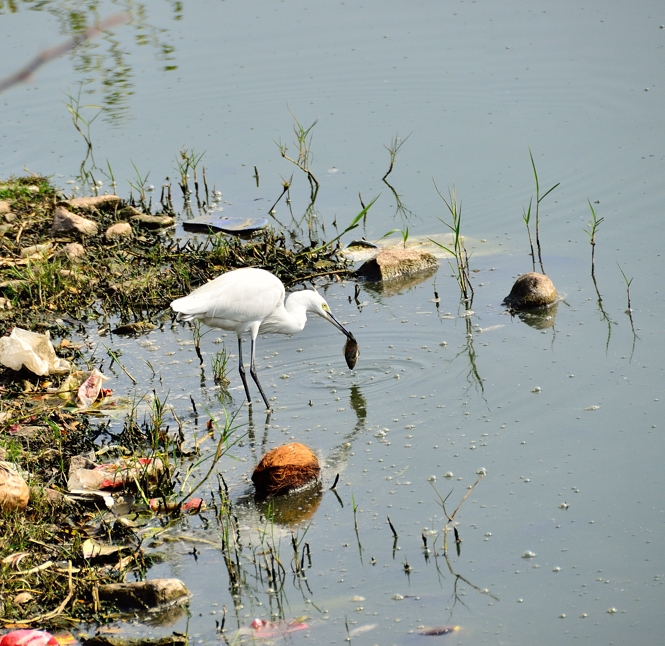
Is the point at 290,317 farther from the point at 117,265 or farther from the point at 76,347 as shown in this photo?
the point at 117,265

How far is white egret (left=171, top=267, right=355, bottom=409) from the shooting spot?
5.66m

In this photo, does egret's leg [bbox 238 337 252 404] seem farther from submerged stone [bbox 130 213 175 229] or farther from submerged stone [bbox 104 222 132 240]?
submerged stone [bbox 130 213 175 229]

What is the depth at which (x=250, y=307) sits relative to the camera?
574 centimetres

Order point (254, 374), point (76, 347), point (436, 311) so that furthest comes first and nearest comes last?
point (436, 311)
point (76, 347)
point (254, 374)

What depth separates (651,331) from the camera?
19.3ft

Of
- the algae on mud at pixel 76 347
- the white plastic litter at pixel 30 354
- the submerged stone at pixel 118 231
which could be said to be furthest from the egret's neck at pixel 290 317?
the submerged stone at pixel 118 231

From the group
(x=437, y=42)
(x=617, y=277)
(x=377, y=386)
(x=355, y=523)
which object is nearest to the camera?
(x=355, y=523)

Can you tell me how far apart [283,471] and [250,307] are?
1593 mm

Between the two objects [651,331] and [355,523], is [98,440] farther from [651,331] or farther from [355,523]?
[651,331]

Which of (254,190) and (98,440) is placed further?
(254,190)

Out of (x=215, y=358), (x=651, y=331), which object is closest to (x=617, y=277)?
(x=651, y=331)

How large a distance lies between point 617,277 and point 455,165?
8.48ft

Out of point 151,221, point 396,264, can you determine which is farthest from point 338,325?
point 151,221

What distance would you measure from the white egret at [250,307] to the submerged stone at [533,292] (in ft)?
3.99
